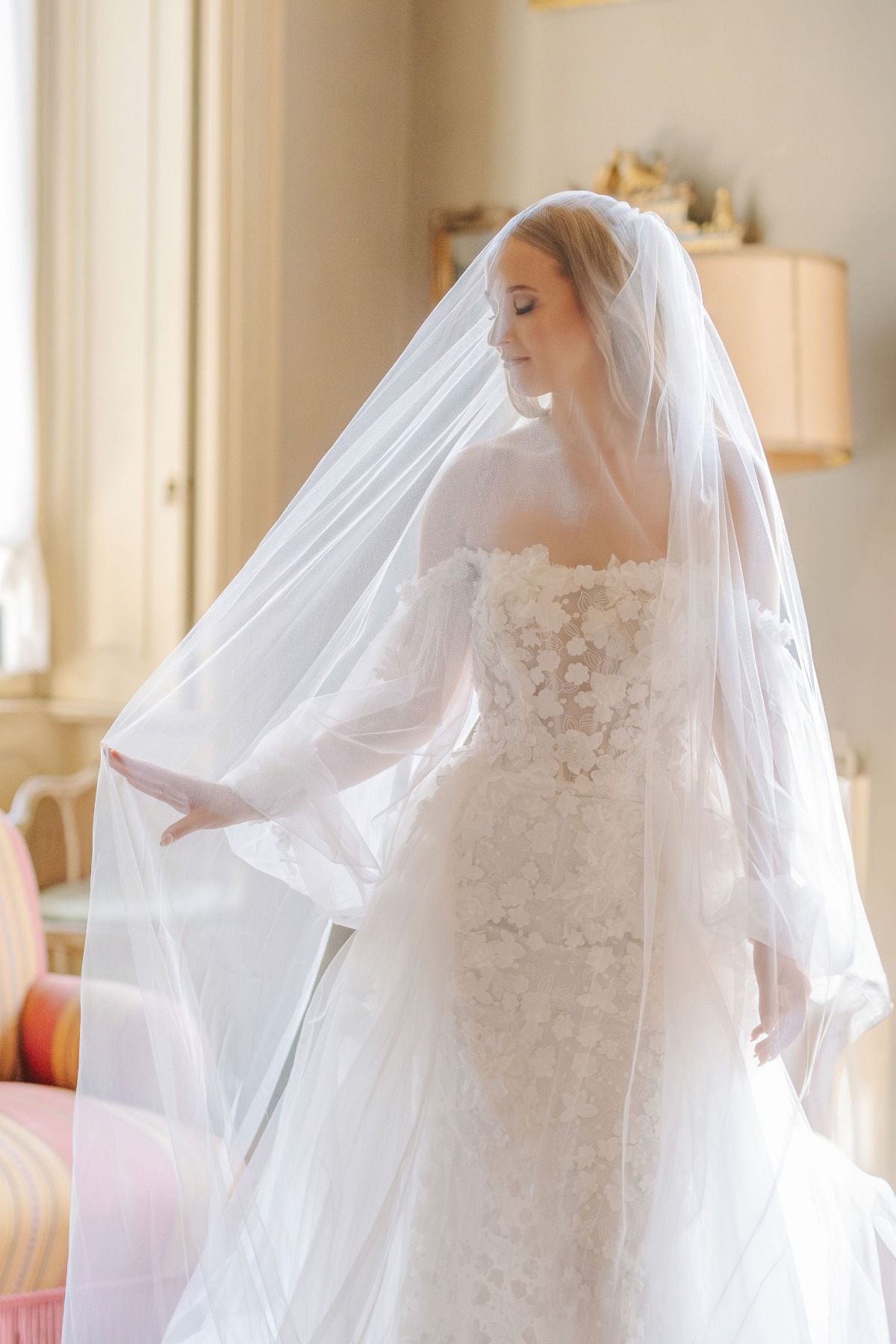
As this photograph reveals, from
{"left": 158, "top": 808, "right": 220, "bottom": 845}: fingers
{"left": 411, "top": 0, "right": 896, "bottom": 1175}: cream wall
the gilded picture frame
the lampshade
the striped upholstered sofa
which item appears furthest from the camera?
the gilded picture frame

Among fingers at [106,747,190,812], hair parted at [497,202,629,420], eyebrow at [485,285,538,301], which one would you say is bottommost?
fingers at [106,747,190,812]

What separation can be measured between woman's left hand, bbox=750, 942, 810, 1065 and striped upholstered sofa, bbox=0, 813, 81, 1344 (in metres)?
0.99

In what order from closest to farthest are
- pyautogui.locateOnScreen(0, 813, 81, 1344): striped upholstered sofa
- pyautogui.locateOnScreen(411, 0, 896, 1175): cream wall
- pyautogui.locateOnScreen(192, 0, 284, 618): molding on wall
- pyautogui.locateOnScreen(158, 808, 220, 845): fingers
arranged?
pyautogui.locateOnScreen(158, 808, 220, 845): fingers, pyautogui.locateOnScreen(0, 813, 81, 1344): striped upholstered sofa, pyautogui.locateOnScreen(411, 0, 896, 1175): cream wall, pyautogui.locateOnScreen(192, 0, 284, 618): molding on wall

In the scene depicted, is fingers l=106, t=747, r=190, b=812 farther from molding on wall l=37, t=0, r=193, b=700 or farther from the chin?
molding on wall l=37, t=0, r=193, b=700

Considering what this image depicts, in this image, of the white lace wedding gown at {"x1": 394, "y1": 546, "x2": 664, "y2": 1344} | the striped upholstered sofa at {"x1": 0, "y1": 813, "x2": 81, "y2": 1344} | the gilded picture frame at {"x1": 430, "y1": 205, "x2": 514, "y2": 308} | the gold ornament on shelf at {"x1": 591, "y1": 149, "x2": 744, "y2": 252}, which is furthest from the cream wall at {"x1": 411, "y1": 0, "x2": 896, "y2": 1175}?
the striped upholstered sofa at {"x1": 0, "y1": 813, "x2": 81, "y2": 1344}

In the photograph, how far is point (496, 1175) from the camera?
136 cm

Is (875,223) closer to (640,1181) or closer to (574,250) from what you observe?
(574,250)

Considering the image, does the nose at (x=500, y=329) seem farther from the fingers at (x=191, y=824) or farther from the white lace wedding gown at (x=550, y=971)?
the fingers at (x=191, y=824)

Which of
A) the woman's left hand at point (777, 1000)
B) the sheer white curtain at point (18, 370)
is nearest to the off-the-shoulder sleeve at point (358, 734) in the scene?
the woman's left hand at point (777, 1000)

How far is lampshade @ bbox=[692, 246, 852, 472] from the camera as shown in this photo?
2297 millimetres

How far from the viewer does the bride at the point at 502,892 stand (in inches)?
53.4

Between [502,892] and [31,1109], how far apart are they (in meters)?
0.98

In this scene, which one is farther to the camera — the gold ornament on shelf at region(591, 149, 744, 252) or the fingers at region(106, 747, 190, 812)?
the gold ornament on shelf at region(591, 149, 744, 252)

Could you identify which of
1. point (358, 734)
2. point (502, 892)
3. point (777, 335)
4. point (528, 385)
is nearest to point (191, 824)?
point (358, 734)
